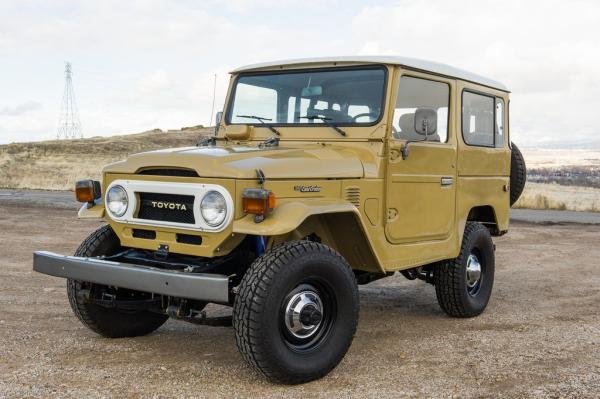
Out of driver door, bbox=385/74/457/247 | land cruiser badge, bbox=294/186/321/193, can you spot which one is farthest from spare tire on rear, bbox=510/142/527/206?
land cruiser badge, bbox=294/186/321/193

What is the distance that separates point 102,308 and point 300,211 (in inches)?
86.0

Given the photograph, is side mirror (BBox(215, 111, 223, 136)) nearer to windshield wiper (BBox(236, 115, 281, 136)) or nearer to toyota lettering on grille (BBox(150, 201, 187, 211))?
windshield wiper (BBox(236, 115, 281, 136))

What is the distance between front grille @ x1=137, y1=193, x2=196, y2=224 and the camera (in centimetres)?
479

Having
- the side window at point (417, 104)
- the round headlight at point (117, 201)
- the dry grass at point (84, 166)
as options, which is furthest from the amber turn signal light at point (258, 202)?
the dry grass at point (84, 166)

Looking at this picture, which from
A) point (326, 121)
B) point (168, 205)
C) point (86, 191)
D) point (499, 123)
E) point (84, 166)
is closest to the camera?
point (168, 205)

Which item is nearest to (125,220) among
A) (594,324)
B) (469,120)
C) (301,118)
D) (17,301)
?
(301,118)

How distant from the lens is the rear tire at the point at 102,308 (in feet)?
18.2

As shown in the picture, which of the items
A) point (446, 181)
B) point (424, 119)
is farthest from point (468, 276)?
point (424, 119)

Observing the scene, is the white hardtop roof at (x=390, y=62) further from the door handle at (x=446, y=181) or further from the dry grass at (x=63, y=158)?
the dry grass at (x=63, y=158)

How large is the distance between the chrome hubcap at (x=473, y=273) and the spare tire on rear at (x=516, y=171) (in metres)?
1.27

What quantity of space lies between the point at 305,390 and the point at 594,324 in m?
3.55

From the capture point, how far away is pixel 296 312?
4.61m

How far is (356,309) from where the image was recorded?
16.2ft

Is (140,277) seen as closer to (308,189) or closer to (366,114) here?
(308,189)
